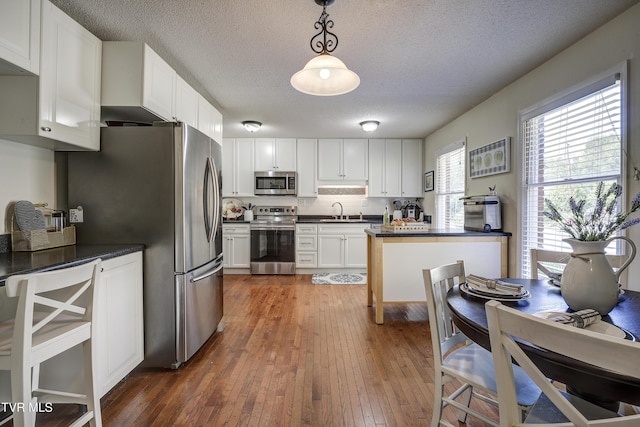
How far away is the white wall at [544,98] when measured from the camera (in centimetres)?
179

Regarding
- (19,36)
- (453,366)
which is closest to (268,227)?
(19,36)

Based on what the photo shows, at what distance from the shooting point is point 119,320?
5.87 feet

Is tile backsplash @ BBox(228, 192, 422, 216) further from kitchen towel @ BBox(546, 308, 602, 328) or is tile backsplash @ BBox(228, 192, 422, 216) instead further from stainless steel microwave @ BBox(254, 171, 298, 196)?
kitchen towel @ BBox(546, 308, 602, 328)

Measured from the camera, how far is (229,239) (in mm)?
4930

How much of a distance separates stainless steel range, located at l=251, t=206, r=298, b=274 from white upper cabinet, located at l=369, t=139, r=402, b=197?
1.68 metres

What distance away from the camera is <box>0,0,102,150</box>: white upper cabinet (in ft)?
5.17

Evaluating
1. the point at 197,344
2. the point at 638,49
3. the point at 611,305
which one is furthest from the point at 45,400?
the point at 638,49

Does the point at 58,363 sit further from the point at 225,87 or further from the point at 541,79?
the point at 541,79

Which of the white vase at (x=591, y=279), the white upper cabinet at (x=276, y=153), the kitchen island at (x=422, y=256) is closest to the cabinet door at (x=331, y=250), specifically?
the white upper cabinet at (x=276, y=153)

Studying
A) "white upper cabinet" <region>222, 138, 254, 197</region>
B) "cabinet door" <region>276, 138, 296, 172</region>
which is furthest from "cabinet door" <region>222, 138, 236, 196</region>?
"cabinet door" <region>276, 138, 296, 172</region>

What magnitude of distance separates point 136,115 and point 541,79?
340 cm

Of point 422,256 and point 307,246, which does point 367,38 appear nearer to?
Result: point 422,256

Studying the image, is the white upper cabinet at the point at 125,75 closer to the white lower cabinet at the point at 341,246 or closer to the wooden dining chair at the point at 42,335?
the wooden dining chair at the point at 42,335

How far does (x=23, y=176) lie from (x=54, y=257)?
725mm
